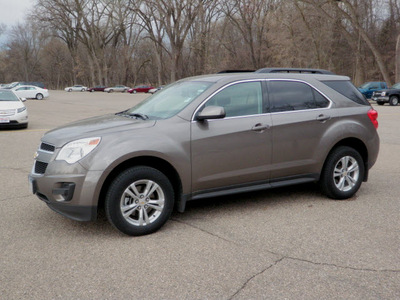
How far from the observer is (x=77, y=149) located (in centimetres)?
388

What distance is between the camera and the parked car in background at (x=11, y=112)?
12977 millimetres

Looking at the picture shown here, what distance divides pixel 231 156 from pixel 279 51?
43.8m

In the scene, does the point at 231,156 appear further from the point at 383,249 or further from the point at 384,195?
the point at 384,195

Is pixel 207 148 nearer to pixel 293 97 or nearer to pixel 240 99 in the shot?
pixel 240 99

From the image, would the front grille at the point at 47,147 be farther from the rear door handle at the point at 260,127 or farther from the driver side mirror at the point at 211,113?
the rear door handle at the point at 260,127

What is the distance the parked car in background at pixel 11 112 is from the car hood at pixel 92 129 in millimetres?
9850

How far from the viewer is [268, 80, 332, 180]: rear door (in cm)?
475

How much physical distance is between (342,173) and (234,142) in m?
1.75

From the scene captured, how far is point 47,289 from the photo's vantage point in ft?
9.87

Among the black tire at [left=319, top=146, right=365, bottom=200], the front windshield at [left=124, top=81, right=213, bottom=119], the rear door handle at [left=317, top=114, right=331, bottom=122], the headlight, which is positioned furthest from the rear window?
the headlight

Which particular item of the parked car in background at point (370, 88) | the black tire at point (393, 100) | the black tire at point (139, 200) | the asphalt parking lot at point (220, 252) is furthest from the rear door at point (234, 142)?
the parked car in background at point (370, 88)

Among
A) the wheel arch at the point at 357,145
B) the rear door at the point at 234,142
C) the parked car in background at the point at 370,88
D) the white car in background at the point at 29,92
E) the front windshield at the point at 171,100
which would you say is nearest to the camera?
the rear door at the point at 234,142

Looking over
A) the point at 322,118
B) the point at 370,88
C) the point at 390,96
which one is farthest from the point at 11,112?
the point at 370,88

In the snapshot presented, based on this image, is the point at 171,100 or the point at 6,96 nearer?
the point at 171,100
